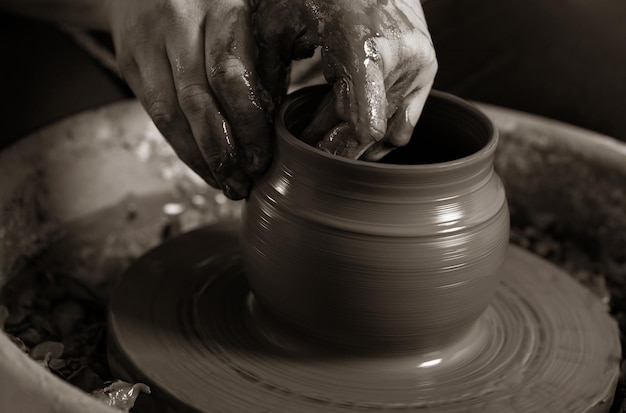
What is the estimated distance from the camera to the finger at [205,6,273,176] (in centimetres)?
117

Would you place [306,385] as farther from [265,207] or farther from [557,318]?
[557,318]

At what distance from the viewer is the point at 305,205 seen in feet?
3.72

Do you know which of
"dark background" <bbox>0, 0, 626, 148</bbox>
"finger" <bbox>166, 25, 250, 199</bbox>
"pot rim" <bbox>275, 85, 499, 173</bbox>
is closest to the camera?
"pot rim" <bbox>275, 85, 499, 173</bbox>

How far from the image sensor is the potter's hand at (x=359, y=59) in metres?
1.10

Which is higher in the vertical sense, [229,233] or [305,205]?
[305,205]

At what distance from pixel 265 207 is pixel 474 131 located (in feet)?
1.08

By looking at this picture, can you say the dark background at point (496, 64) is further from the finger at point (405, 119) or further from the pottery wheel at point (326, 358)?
the finger at point (405, 119)

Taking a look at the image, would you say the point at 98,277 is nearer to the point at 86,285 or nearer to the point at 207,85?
the point at 86,285

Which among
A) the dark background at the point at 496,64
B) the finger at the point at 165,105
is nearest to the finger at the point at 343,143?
the finger at the point at 165,105

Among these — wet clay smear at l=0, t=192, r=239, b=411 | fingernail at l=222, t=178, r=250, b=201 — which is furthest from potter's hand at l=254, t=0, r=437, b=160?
wet clay smear at l=0, t=192, r=239, b=411

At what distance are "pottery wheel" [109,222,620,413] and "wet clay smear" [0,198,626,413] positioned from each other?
0.07 meters

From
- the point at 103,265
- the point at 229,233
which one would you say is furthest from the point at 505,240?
the point at 103,265

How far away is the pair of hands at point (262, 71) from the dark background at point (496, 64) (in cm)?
76

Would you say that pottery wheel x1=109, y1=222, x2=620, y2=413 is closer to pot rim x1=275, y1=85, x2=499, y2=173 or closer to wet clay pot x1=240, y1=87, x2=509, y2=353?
wet clay pot x1=240, y1=87, x2=509, y2=353
